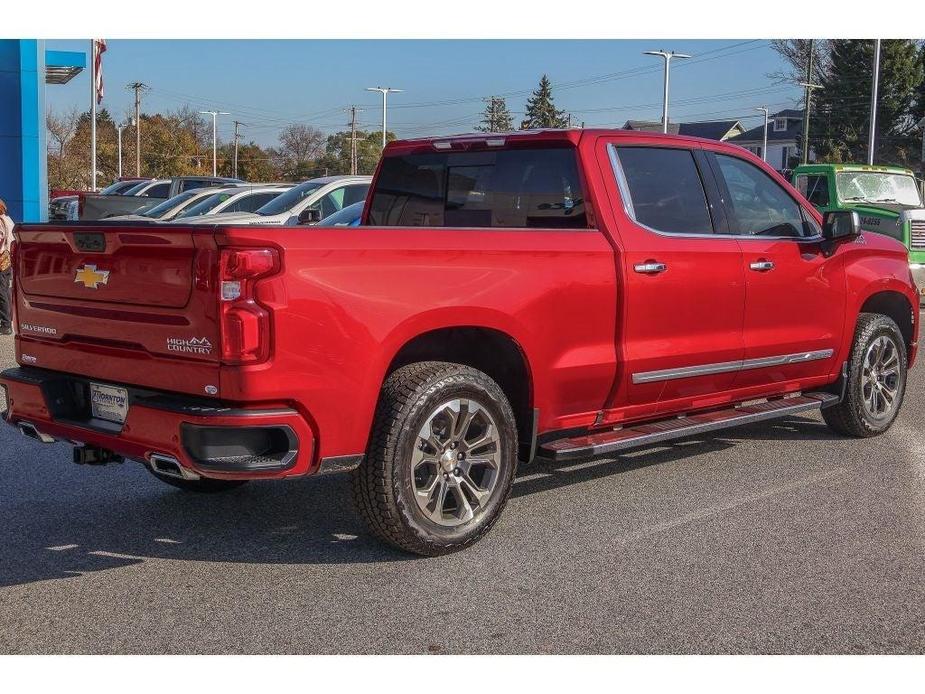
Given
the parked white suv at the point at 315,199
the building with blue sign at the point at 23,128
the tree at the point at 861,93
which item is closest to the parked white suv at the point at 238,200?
the building with blue sign at the point at 23,128

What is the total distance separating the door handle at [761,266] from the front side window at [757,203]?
20 centimetres

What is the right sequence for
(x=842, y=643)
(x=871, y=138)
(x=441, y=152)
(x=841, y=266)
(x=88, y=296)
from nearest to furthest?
1. (x=842, y=643)
2. (x=88, y=296)
3. (x=441, y=152)
4. (x=841, y=266)
5. (x=871, y=138)

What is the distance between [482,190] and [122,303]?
7.58 ft

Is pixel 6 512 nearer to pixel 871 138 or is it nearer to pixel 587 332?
pixel 587 332

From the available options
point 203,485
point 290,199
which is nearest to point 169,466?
point 203,485

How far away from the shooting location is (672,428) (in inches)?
236

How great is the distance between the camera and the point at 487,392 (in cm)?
507

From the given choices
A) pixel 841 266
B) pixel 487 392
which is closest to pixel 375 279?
pixel 487 392

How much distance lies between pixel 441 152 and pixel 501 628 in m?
3.23

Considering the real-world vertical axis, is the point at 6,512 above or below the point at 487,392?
below

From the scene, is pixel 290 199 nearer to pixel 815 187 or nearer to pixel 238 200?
pixel 238 200

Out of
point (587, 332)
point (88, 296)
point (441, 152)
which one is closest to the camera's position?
point (88, 296)

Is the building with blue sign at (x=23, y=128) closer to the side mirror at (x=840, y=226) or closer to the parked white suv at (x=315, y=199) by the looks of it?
the parked white suv at (x=315, y=199)

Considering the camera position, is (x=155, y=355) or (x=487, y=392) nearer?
(x=155, y=355)
